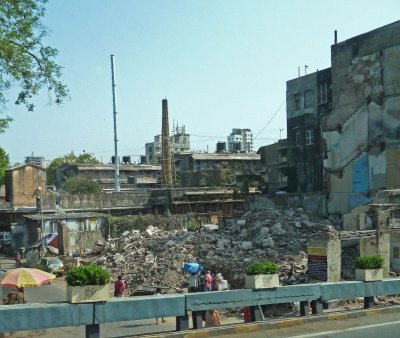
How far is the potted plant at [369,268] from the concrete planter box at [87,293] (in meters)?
6.13

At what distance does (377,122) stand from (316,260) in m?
17.2

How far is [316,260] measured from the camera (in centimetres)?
2003

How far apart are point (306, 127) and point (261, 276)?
35473 mm

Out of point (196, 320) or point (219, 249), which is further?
point (219, 249)

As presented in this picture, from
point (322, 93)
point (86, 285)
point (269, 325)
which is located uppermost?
point (322, 93)

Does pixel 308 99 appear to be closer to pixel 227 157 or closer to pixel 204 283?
pixel 204 283

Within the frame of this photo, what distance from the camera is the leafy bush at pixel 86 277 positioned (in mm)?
7953

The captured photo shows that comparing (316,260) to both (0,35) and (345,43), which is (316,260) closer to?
(0,35)

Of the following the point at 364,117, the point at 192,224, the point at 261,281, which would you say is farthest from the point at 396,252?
the point at 192,224

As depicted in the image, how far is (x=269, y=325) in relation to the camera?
31.1ft

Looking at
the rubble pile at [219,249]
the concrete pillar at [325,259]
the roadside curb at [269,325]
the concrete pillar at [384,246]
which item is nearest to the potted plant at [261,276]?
the roadside curb at [269,325]

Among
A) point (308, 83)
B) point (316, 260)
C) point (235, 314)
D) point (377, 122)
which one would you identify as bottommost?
point (235, 314)

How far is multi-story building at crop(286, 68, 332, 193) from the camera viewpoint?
42.2 m

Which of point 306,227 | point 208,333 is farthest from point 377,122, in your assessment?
point 208,333
